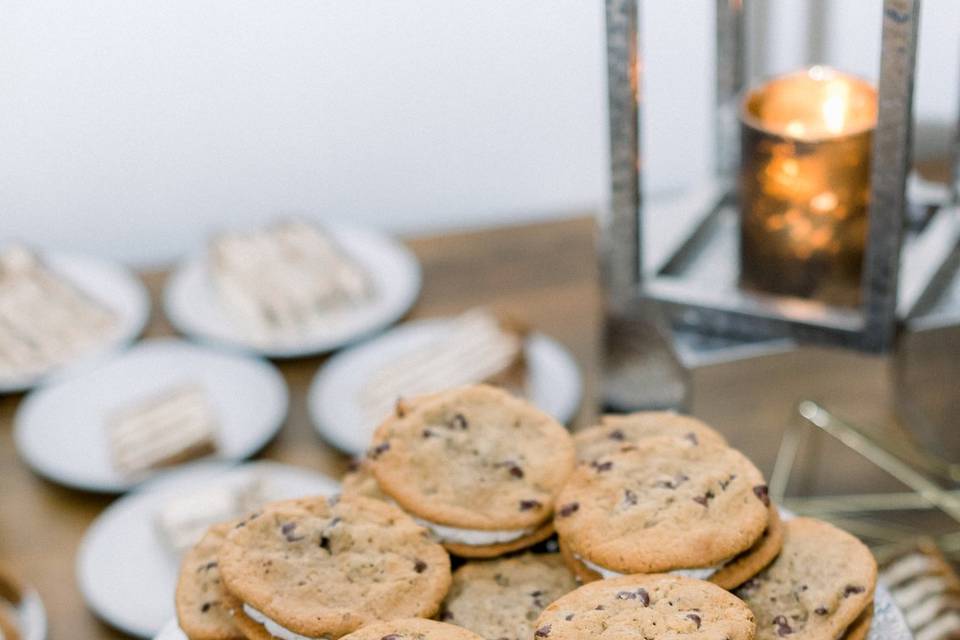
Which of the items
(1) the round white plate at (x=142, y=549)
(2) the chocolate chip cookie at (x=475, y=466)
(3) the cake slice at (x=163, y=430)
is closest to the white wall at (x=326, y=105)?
(3) the cake slice at (x=163, y=430)

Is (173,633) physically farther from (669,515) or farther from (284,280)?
(284,280)

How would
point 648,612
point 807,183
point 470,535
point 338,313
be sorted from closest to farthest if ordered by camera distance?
point 648,612 → point 470,535 → point 807,183 → point 338,313

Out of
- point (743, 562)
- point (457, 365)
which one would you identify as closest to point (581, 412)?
point (457, 365)

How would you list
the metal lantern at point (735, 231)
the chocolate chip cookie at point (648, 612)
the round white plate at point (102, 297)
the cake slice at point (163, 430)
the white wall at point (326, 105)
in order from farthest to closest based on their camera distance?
the white wall at point (326, 105), the round white plate at point (102, 297), the cake slice at point (163, 430), the metal lantern at point (735, 231), the chocolate chip cookie at point (648, 612)

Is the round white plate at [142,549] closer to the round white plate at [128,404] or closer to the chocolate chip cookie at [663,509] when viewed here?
the round white plate at [128,404]

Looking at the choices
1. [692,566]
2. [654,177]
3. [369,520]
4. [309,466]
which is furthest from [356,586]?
[654,177]

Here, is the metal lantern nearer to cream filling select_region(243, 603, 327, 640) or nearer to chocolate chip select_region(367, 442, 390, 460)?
chocolate chip select_region(367, 442, 390, 460)

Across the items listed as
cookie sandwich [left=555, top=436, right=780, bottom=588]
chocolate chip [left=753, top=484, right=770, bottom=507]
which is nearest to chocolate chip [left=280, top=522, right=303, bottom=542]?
cookie sandwich [left=555, top=436, right=780, bottom=588]

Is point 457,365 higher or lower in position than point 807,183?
lower

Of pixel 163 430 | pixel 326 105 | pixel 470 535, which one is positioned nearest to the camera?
pixel 470 535
